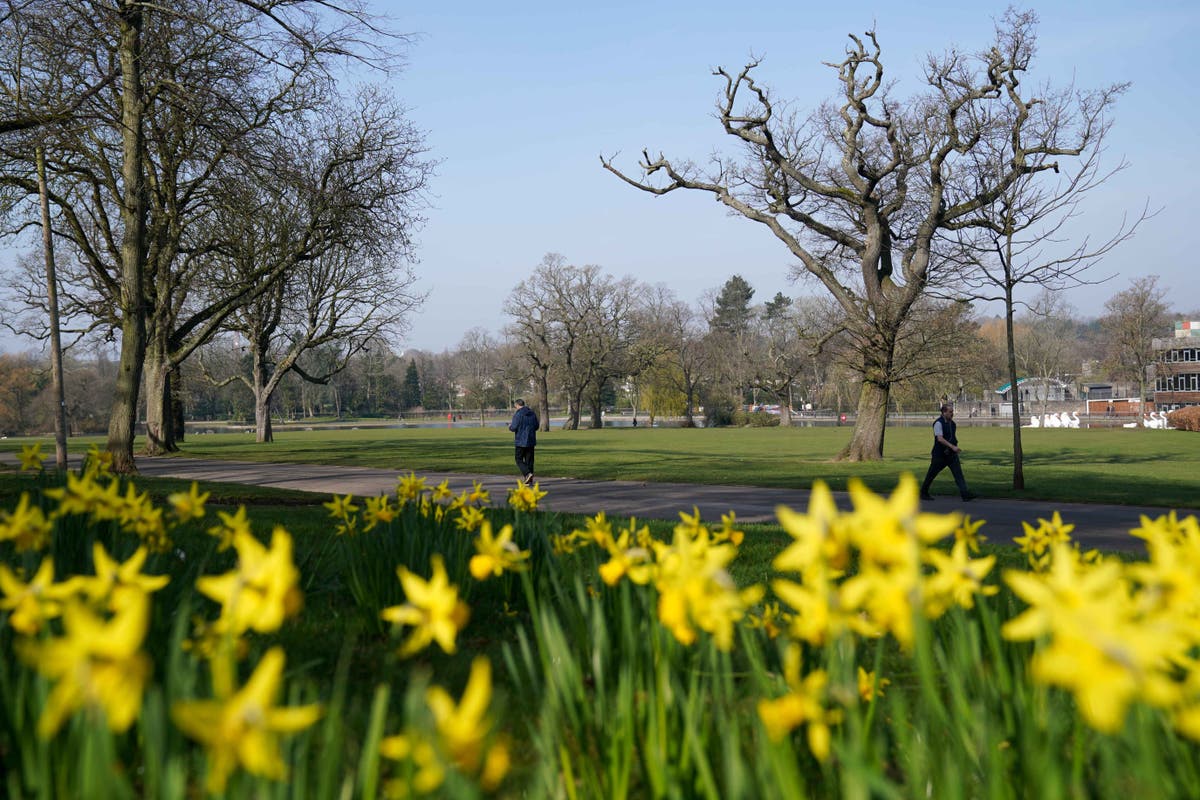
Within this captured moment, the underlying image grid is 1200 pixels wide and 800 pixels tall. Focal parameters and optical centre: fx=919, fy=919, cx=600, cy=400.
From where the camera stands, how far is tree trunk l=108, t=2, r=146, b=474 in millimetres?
17812

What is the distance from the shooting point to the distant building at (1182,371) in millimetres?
83125

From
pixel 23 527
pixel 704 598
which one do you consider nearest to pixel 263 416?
pixel 23 527

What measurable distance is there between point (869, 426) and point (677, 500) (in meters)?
13.6

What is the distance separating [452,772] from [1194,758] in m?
1.91

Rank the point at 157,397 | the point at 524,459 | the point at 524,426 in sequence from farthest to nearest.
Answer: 1. the point at 157,397
2. the point at 524,459
3. the point at 524,426

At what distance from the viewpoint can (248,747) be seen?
1206 millimetres

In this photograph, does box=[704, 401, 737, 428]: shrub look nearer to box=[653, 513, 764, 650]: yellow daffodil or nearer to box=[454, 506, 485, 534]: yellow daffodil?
box=[454, 506, 485, 534]: yellow daffodil

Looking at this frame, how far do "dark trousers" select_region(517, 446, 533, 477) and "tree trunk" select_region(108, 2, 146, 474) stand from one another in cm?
756

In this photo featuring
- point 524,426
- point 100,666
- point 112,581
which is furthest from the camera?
point 524,426

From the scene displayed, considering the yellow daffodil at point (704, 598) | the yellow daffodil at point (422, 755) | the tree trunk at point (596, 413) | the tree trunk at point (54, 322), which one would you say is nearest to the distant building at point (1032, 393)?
the tree trunk at point (596, 413)

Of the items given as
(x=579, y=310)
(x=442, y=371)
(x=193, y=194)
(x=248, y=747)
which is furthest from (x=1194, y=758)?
(x=442, y=371)

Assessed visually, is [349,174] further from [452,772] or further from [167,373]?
[452,772]

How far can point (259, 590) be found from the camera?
5.17ft

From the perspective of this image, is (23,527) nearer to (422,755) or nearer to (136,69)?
(422,755)
